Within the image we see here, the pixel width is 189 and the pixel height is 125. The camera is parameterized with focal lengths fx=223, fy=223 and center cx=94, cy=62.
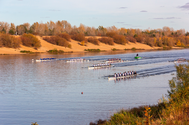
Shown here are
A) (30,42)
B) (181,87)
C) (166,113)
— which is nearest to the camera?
(166,113)

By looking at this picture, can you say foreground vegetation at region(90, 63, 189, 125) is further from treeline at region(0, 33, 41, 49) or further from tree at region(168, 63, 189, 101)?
treeline at region(0, 33, 41, 49)

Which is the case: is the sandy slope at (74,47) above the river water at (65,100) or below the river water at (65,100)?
above

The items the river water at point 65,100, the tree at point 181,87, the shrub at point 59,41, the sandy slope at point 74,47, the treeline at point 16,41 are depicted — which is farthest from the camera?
the shrub at point 59,41

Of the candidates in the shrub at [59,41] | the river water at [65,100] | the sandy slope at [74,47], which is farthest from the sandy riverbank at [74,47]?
the river water at [65,100]

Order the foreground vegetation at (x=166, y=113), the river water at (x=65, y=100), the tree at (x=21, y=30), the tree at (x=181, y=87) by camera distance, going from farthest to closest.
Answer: the tree at (x=21, y=30) → the river water at (x=65, y=100) → the tree at (x=181, y=87) → the foreground vegetation at (x=166, y=113)

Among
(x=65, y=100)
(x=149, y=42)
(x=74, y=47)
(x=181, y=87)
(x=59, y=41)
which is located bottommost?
(x=65, y=100)

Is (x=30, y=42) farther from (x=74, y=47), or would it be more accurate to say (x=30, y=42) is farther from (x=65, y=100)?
(x=65, y=100)

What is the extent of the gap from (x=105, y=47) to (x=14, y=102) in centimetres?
11230

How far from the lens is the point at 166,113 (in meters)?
14.2

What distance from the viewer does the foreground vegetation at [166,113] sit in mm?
12230

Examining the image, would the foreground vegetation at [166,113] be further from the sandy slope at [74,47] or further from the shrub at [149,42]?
the shrub at [149,42]

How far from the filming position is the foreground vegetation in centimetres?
1223

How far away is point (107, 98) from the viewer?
84.7 ft

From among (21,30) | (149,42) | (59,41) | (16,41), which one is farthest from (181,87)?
(149,42)
